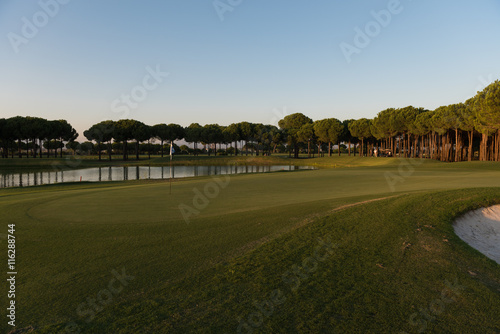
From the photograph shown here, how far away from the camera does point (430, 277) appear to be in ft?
20.8

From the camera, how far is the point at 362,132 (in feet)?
323

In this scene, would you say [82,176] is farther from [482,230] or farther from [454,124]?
[454,124]

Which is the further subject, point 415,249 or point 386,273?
point 415,249

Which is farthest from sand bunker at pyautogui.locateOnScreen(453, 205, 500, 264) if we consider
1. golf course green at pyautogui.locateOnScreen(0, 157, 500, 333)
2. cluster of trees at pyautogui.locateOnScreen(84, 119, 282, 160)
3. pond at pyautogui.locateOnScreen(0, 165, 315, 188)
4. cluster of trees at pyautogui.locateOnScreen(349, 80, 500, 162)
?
cluster of trees at pyautogui.locateOnScreen(84, 119, 282, 160)

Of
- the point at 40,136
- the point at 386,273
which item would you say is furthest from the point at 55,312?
the point at 40,136

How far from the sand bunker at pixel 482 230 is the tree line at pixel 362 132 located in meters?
42.4

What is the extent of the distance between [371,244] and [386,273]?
5.46 ft

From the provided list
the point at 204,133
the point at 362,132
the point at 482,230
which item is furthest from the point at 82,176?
the point at 362,132

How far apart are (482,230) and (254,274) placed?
1068cm

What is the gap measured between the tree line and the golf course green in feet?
165

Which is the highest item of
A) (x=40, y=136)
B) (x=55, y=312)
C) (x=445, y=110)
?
(x=445, y=110)

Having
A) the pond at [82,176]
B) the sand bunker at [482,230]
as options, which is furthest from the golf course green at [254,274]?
the pond at [82,176]

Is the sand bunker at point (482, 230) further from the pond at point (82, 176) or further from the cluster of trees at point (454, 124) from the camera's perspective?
the cluster of trees at point (454, 124)

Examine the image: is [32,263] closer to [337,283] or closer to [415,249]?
[337,283]
